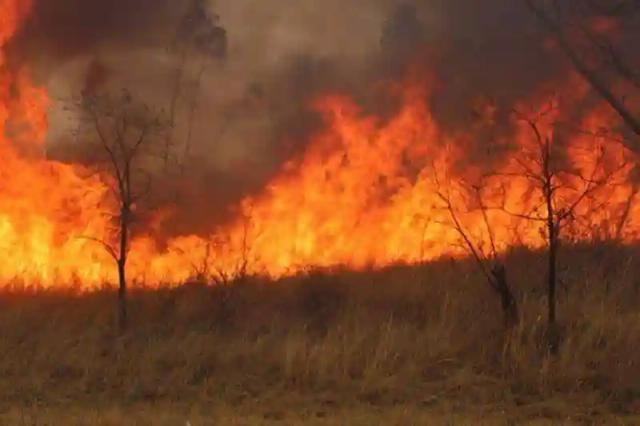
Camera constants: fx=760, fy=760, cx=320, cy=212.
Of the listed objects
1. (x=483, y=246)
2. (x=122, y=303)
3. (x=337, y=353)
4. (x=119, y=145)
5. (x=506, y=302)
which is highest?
(x=119, y=145)

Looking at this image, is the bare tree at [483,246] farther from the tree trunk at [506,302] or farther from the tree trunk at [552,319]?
the tree trunk at [552,319]

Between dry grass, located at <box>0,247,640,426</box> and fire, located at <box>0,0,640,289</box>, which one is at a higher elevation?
fire, located at <box>0,0,640,289</box>

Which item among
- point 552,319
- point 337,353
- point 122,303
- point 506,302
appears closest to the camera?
point 337,353

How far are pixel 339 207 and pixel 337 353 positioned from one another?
5624mm

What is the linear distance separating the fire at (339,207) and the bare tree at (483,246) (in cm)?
10

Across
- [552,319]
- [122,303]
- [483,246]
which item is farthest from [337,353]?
[483,246]

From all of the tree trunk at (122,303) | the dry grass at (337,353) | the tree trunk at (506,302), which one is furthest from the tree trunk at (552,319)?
the tree trunk at (122,303)

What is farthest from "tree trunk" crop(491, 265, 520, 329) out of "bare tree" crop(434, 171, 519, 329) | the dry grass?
the dry grass

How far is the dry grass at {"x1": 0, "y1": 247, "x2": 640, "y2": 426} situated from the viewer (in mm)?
9258

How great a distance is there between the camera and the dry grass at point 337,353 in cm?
926

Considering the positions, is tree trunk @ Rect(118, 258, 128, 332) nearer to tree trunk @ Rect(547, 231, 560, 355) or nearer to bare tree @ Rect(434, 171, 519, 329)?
bare tree @ Rect(434, 171, 519, 329)

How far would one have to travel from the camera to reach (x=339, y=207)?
16078mm

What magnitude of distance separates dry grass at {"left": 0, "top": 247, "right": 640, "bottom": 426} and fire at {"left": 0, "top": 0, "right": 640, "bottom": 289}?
0.95 m

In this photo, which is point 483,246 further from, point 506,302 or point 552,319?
point 552,319
